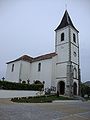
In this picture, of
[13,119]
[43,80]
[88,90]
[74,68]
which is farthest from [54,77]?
[13,119]

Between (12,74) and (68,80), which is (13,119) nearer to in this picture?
(68,80)

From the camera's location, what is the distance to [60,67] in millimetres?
29359

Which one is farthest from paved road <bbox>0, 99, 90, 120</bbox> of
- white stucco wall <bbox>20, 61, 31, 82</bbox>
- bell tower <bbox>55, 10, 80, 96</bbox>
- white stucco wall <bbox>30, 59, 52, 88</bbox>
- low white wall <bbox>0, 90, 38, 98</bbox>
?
white stucco wall <bbox>20, 61, 31, 82</bbox>

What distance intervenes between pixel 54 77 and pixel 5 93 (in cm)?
1188

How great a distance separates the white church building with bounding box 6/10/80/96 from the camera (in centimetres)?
2836

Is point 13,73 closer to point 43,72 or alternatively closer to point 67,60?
point 43,72

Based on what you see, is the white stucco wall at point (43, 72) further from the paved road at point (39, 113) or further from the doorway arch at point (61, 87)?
the paved road at point (39, 113)

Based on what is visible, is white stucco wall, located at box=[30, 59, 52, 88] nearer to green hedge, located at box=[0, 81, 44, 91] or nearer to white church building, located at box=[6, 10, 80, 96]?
white church building, located at box=[6, 10, 80, 96]

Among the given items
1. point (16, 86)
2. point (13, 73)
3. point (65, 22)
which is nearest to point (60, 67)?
point (65, 22)

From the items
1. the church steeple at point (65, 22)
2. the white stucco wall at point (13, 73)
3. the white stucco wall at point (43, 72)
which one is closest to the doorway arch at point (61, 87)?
the white stucco wall at point (43, 72)

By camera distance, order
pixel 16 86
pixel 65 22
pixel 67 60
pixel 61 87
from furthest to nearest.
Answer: pixel 65 22, pixel 61 87, pixel 67 60, pixel 16 86

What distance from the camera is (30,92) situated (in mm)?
22125

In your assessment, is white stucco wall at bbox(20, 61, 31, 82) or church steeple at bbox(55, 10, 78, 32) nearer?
church steeple at bbox(55, 10, 78, 32)

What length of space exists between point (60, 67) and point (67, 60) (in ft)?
6.43
